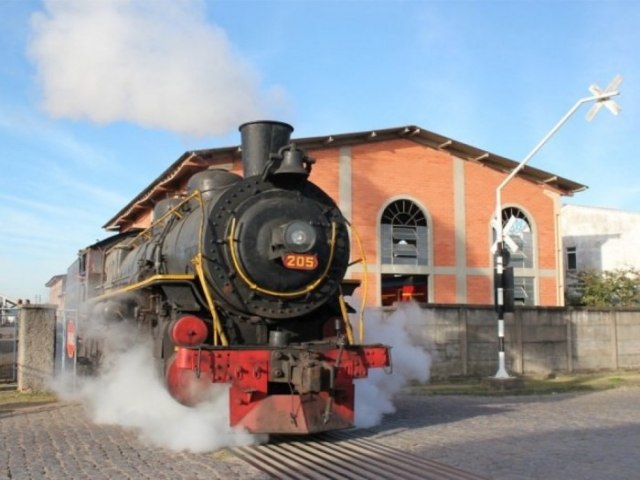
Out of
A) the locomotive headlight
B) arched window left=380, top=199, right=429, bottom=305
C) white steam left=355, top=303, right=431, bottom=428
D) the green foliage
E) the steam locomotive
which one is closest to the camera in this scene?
the steam locomotive

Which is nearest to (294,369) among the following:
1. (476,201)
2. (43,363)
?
(43,363)

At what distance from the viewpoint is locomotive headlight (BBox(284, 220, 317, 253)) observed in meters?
7.56

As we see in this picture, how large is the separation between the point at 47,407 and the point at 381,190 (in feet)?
44.9

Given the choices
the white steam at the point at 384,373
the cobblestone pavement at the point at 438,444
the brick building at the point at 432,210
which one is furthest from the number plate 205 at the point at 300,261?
the brick building at the point at 432,210

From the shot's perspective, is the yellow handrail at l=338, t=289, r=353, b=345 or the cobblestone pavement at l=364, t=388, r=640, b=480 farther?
the yellow handrail at l=338, t=289, r=353, b=345

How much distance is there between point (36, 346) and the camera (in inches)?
531

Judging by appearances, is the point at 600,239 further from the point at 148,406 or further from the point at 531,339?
the point at 148,406

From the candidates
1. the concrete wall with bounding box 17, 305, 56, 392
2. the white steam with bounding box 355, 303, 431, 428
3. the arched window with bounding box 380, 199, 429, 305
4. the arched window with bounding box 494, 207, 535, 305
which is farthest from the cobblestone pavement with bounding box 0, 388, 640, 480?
the arched window with bounding box 494, 207, 535, 305

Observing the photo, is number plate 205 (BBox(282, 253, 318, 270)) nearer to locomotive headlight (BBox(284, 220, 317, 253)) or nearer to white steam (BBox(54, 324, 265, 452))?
locomotive headlight (BBox(284, 220, 317, 253))

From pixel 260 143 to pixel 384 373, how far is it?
3.80 m

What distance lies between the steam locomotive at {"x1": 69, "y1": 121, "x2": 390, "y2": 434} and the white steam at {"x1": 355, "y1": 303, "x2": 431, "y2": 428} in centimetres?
137

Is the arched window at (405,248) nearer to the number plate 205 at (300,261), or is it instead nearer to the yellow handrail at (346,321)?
the yellow handrail at (346,321)

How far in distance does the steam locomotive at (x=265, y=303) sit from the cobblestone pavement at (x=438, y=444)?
768mm

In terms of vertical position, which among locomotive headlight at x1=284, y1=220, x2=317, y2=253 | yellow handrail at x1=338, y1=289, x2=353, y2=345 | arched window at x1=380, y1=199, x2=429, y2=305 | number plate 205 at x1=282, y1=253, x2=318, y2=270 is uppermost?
arched window at x1=380, y1=199, x2=429, y2=305
